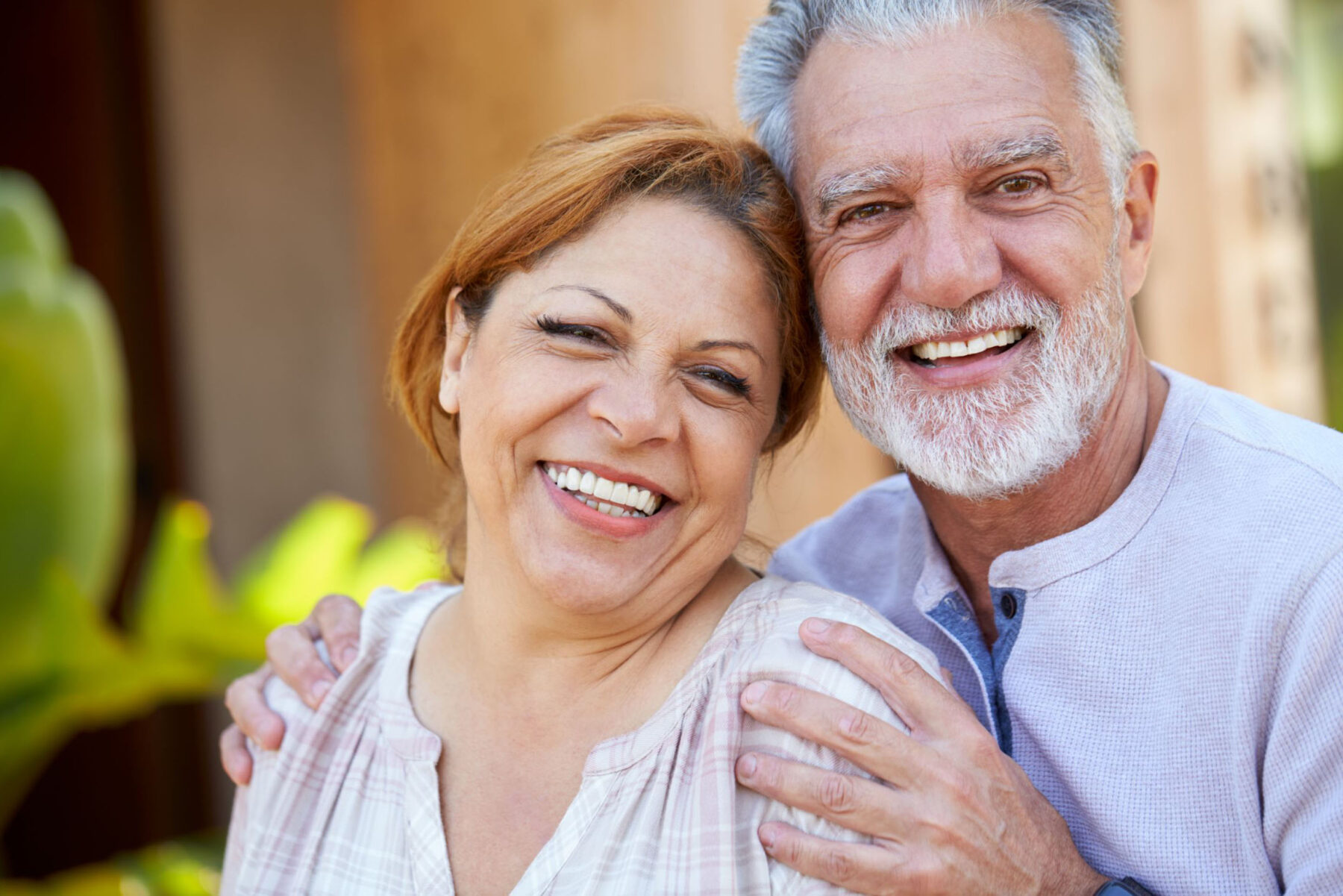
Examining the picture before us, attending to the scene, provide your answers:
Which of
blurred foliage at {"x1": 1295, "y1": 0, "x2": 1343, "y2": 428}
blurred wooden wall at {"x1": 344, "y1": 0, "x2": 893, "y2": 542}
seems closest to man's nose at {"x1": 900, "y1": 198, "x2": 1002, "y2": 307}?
blurred wooden wall at {"x1": 344, "y1": 0, "x2": 893, "y2": 542}

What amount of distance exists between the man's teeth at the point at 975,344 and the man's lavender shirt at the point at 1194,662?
0.81ft

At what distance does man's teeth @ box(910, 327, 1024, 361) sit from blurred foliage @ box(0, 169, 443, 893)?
174 cm

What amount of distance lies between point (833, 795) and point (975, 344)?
2.24ft

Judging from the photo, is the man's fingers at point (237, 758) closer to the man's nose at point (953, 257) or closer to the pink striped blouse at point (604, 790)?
the pink striped blouse at point (604, 790)

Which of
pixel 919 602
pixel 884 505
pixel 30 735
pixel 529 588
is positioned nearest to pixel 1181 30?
pixel 884 505

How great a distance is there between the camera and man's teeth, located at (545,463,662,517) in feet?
5.22

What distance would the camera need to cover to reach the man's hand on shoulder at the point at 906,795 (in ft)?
4.66

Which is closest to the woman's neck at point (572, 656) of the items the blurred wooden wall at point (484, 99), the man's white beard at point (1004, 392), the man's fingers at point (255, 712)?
the man's fingers at point (255, 712)

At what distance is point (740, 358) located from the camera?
162 cm

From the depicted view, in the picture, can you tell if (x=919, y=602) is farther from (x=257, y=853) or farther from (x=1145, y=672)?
(x=257, y=853)

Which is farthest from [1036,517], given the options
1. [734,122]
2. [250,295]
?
[250,295]

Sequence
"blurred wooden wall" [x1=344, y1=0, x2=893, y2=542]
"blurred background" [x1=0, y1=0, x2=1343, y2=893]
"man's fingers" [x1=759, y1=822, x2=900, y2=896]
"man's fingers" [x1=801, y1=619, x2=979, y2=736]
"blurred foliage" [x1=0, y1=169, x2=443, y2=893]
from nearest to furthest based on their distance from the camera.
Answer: "man's fingers" [x1=759, y1=822, x2=900, y2=896], "man's fingers" [x1=801, y1=619, x2=979, y2=736], "blurred foliage" [x1=0, y1=169, x2=443, y2=893], "blurred background" [x1=0, y1=0, x2=1343, y2=893], "blurred wooden wall" [x1=344, y1=0, x2=893, y2=542]

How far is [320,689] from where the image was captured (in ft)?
6.07

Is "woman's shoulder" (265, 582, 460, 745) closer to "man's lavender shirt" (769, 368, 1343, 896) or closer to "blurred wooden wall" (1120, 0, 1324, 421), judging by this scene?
"man's lavender shirt" (769, 368, 1343, 896)
